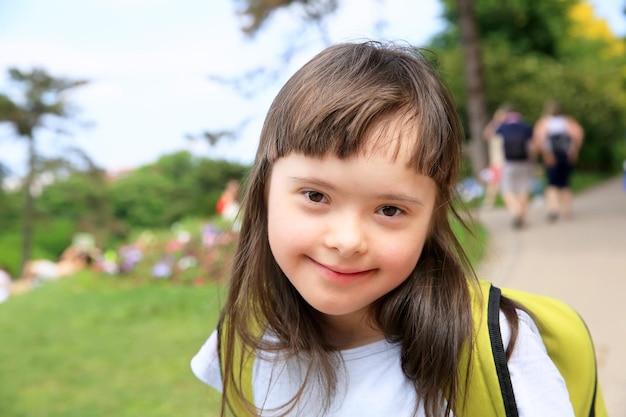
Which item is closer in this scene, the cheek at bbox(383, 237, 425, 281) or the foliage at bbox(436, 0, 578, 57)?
the cheek at bbox(383, 237, 425, 281)

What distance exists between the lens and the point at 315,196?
1.29 meters

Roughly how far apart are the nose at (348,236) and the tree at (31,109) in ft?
68.8

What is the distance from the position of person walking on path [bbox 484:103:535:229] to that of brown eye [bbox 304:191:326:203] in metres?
7.69

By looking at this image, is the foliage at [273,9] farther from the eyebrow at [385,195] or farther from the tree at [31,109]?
the tree at [31,109]

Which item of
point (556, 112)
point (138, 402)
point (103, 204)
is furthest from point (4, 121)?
point (138, 402)

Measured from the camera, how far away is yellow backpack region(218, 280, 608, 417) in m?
1.25

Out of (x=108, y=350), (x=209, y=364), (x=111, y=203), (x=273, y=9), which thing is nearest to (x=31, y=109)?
(x=111, y=203)

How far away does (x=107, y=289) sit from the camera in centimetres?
786

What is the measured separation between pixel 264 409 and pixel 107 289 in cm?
676

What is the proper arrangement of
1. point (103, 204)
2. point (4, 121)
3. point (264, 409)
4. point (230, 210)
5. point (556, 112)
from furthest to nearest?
1. point (103, 204)
2. point (4, 121)
3. point (230, 210)
4. point (556, 112)
5. point (264, 409)

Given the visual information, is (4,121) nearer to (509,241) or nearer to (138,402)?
(509,241)

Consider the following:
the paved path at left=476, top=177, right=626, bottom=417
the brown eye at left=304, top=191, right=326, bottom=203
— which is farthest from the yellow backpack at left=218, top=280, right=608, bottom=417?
the paved path at left=476, top=177, right=626, bottom=417

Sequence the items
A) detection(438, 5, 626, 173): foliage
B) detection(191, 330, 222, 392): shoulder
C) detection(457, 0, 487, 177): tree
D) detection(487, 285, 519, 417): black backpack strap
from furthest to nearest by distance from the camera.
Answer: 1. detection(438, 5, 626, 173): foliage
2. detection(457, 0, 487, 177): tree
3. detection(191, 330, 222, 392): shoulder
4. detection(487, 285, 519, 417): black backpack strap

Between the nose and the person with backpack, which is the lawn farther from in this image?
the person with backpack
